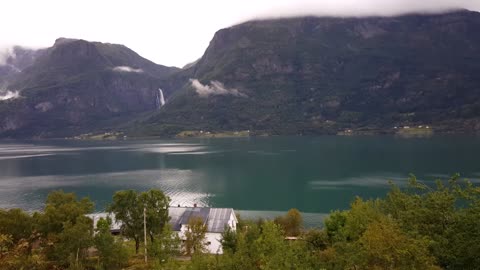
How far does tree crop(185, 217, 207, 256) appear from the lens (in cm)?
4553

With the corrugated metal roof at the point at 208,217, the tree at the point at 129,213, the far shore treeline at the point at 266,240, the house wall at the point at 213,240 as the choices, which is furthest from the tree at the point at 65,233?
the house wall at the point at 213,240

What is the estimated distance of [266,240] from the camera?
109 feet

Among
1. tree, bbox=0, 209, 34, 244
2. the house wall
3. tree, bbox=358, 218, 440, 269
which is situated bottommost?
the house wall

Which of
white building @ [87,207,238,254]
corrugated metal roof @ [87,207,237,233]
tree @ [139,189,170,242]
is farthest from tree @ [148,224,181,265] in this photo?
corrugated metal roof @ [87,207,237,233]

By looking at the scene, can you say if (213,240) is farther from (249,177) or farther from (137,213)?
(249,177)

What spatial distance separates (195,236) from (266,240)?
51.3 ft

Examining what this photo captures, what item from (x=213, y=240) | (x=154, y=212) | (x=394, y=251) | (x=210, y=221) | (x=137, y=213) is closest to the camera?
(x=394, y=251)

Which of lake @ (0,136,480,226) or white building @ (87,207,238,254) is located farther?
lake @ (0,136,480,226)

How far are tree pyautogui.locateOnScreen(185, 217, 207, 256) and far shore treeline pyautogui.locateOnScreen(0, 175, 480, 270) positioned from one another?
122 mm

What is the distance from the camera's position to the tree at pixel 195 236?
4553 centimetres

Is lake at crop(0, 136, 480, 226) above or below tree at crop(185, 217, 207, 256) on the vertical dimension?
below

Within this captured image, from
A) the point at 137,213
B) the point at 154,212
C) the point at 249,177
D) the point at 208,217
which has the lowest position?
the point at 249,177

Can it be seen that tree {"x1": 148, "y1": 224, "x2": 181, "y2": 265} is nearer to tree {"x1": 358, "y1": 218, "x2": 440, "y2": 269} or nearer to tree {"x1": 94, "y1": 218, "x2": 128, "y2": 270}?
tree {"x1": 94, "y1": 218, "x2": 128, "y2": 270}

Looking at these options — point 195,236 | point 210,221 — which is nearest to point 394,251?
point 195,236
